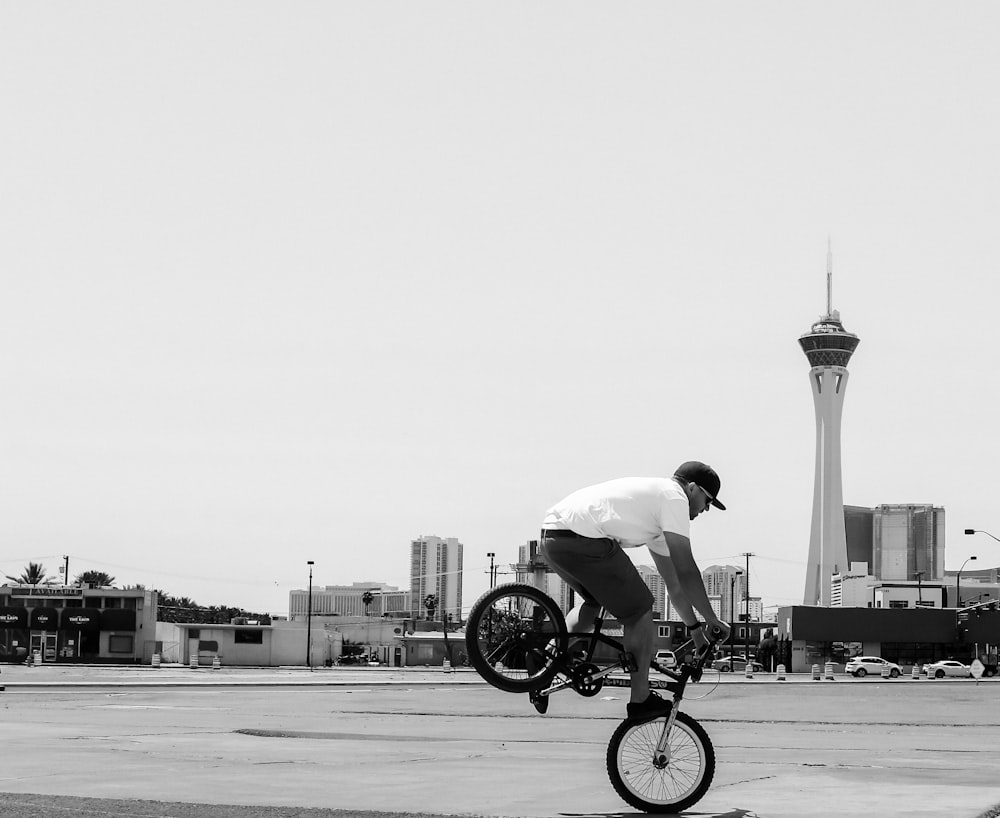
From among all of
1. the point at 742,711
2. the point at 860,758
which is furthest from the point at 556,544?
the point at 742,711

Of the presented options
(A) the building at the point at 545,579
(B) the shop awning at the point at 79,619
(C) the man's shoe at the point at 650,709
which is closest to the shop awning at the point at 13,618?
(B) the shop awning at the point at 79,619

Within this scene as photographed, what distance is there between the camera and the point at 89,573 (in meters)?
197

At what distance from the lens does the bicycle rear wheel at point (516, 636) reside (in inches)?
395

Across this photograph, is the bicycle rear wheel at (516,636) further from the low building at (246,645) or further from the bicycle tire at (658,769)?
the low building at (246,645)

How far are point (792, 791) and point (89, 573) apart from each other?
19865cm

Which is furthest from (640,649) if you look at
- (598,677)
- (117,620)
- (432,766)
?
(117,620)

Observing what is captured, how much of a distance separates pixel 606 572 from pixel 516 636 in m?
1.03

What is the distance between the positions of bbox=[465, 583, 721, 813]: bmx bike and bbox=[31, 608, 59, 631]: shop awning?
115937 millimetres

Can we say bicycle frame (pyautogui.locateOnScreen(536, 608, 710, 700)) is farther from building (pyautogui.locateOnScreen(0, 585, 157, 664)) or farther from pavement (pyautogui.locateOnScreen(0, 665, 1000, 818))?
building (pyautogui.locateOnScreen(0, 585, 157, 664))

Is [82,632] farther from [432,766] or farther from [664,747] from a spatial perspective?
[664,747]

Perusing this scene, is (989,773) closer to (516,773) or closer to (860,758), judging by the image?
(860,758)

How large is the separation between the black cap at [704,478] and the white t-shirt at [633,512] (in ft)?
0.46

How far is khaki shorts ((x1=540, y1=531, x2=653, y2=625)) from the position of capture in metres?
9.56

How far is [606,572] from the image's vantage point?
9.59 metres
